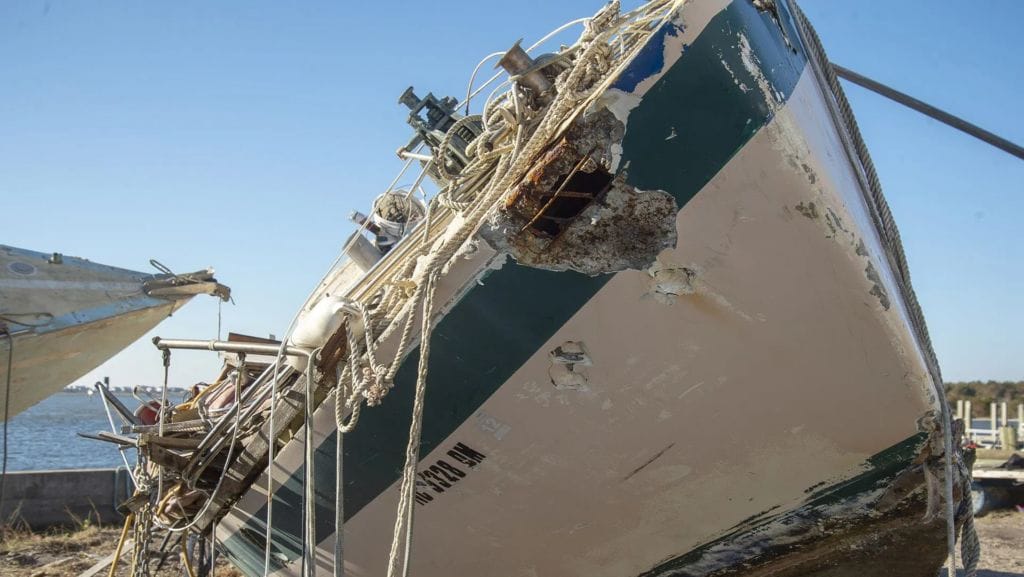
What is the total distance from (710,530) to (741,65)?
2074mm

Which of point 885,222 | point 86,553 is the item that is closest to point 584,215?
point 885,222

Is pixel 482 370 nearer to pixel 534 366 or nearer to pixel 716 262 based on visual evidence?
pixel 534 366

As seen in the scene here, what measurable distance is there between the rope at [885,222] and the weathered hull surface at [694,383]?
0.06 meters

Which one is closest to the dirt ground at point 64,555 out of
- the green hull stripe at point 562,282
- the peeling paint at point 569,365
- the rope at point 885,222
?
the green hull stripe at point 562,282

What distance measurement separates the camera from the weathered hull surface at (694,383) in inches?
105

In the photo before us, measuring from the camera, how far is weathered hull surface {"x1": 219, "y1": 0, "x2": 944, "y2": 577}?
105 inches

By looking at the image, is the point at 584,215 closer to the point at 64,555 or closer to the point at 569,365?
the point at 569,365

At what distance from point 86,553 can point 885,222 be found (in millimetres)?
7118

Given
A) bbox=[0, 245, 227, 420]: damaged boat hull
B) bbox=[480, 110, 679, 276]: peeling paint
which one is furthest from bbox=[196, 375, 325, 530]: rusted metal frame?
bbox=[0, 245, 227, 420]: damaged boat hull

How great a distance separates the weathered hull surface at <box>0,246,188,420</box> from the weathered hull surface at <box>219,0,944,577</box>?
559 centimetres

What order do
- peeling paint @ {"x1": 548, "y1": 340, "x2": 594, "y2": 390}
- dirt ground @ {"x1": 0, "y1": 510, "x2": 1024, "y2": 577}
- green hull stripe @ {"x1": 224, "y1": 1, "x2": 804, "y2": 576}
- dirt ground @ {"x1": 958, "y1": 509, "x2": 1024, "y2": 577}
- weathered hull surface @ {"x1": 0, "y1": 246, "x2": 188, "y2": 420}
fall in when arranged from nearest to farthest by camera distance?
1. green hull stripe @ {"x1": 224, "y1": 1, "x2": 804, "y2": 576}
2. peeling paint @ {"x1": 548, "y1": 340, "x2": 594, "y2": 390}
3. dirt ground @ {"x1": 958, "y1": 509, "x2": 1024, "y2": 577}
4. dirt ground @ {"x1": 0, "y1": 510, "x2": 1024, "y2": 577}
5. weathered hull surface @ {"x1": 0, "y1": 246, "x2": 188, "y2": 420}

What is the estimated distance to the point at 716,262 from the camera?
2764 mm

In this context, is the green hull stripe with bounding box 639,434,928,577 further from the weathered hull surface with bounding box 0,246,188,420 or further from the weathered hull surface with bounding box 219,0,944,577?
the weathered hull surface with bounding box 0,246,188,420

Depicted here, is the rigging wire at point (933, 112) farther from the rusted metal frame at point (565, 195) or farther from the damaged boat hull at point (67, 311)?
the damaged boat hull at point (67, 311)
